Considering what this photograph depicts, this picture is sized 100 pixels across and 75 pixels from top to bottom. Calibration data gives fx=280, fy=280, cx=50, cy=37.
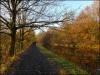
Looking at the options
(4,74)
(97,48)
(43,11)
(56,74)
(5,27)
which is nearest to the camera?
(4,74)

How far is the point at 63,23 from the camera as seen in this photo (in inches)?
702

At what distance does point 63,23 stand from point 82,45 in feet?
92.3

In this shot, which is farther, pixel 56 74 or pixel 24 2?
pixel 24 2

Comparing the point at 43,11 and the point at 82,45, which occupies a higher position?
the point at 43,11

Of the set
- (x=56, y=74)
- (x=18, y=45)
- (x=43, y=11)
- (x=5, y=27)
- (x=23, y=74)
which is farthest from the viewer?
(x=18, y=45)

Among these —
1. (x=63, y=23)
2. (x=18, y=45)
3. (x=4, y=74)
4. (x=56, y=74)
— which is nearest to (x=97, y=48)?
(x=18, y=45)

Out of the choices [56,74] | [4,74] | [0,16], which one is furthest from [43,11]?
[4,74]

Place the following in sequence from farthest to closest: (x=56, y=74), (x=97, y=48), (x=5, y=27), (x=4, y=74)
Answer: (x=97, y=48)
(x=5, y=27)
(x=56, y=74)
(x=4, y=74)

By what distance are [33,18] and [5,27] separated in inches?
83.1

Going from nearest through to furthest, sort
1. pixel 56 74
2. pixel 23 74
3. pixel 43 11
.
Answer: pixel 23 74, pixel 56 74, pixel 43 11

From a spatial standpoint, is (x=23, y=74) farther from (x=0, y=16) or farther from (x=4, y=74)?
(x=0, y=16)

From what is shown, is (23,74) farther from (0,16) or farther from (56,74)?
(0,16)

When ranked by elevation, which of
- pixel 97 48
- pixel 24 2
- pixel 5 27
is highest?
pixel 24 2

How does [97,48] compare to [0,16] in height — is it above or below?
below
